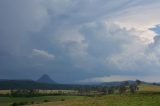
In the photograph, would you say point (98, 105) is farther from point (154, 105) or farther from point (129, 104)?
point (154, 105)

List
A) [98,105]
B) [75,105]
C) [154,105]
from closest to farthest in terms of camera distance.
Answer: [154,105] → [98,105] → [75,105]

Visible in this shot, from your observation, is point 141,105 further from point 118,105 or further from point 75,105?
point 75,105

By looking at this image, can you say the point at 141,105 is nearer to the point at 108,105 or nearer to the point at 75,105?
the point at 108,105

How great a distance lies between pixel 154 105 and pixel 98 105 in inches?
322

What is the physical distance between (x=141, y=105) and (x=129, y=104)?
2143 mm

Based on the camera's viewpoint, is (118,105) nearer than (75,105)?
Yes

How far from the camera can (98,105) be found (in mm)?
48438

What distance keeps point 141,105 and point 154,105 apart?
181 centimetres

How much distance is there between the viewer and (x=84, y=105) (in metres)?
50.2

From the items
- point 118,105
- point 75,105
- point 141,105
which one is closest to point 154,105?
point 141,105

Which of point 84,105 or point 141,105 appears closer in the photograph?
point 141,105

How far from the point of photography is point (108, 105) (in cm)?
4769

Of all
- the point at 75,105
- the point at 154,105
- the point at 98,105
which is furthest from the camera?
the point at 75,105

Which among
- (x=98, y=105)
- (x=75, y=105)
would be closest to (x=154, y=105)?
(x=98, y=105)
